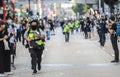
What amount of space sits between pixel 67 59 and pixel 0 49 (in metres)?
6.47

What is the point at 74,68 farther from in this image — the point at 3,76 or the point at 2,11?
the point at 2,11

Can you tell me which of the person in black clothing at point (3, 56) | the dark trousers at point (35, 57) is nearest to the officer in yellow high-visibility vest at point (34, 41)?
the dark trousers at point (35, 57)

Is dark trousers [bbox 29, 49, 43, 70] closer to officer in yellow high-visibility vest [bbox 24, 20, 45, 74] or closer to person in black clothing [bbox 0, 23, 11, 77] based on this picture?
officer in yellow high-visibility vest [bbox 24, 20, 45, 74]

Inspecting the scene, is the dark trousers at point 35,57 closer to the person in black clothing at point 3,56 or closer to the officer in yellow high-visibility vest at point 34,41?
the officer in yellow high-visibility vest at point 34,41

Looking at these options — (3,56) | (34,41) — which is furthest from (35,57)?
(3,56)

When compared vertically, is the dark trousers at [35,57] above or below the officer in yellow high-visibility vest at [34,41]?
below

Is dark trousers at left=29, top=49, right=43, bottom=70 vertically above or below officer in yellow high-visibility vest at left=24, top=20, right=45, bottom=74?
below

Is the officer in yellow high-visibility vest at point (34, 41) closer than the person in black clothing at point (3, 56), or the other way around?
the person in black clothing at point (3, 56)

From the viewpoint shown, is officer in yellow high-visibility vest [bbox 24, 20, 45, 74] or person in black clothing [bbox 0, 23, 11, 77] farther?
officer in yellow high-visibility vest [bbox 24, 20, 45, 74]

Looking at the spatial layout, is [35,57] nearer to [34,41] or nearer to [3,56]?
[34,41]

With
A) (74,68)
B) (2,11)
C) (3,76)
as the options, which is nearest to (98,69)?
(74,68)

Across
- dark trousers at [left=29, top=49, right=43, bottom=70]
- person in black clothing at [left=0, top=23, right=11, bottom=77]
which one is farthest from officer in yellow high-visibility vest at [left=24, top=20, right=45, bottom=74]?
person in black clothing at [left=0, top=23, right=11, bottom=77]

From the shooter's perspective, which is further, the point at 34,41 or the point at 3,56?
the point at 34,41

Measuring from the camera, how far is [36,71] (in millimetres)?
15836
